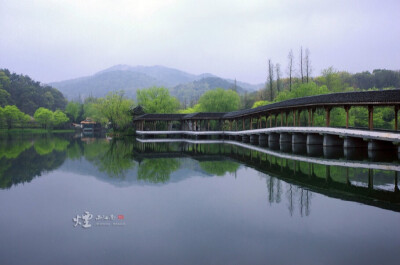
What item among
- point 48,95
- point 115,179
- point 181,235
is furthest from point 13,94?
point 181,235

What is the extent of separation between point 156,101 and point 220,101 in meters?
9.78

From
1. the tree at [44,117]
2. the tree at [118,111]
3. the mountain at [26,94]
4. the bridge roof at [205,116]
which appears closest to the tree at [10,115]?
the tree at [44,117]

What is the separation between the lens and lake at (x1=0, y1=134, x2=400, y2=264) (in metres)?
5.64

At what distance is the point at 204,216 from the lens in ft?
25.4

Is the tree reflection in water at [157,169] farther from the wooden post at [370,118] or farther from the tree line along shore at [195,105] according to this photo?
the tree line along shore at [195,105]

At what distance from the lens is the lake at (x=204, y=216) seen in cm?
564

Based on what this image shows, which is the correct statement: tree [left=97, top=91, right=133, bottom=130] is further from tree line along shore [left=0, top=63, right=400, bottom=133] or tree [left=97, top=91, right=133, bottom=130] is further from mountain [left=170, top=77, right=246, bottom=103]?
mountain [left=170, top=77, right=246, bottom=103]

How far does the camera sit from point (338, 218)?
743cm

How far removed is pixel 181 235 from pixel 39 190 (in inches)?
263

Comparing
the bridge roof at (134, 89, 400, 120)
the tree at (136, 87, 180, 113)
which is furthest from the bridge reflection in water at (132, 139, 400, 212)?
the tree at (136, 87, 180, 113)

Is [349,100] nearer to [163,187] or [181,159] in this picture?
[181,159]

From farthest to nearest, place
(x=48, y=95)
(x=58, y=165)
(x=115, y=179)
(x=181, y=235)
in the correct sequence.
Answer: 1. (x=48, y=95)
2. (x=58, y=165)
3. (x=115, y=179)
4. (x=181, y=235)

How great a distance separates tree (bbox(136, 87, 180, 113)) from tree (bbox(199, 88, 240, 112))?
17.6ft

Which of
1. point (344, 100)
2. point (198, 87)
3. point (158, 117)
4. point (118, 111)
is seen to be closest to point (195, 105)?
point (118, 111)
